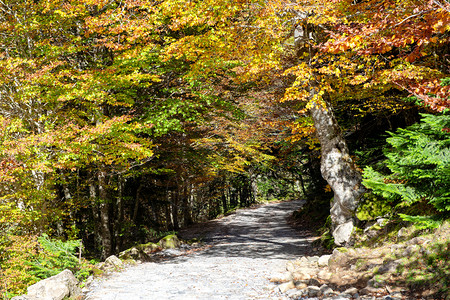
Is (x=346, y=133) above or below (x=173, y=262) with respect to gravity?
above

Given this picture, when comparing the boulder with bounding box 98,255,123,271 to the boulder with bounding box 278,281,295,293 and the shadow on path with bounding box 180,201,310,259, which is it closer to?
the shadow on path with bounding box 180,201,310,259

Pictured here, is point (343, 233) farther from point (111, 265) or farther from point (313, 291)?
point (111, 265)

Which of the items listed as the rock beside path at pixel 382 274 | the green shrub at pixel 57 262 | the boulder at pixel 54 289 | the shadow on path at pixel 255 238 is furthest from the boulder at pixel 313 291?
the green shrub at pixel 57 262

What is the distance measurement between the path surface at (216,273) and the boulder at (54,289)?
1.23 feet

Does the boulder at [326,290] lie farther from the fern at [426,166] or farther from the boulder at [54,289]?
the boulder at [54,289]

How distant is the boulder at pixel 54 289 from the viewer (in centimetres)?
568

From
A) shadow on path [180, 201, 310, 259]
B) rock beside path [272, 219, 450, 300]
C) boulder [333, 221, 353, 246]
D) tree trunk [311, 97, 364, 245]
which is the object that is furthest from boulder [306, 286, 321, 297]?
shadow on path [180, 201, 310, 259]

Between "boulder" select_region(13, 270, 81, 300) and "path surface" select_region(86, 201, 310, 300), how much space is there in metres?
0.37

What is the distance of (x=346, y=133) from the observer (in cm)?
1309

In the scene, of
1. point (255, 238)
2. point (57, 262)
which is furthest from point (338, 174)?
point (57, 262)

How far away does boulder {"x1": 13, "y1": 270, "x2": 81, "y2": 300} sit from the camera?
18.6 feet

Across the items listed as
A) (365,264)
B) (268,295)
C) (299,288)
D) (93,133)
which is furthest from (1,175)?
(365,264)

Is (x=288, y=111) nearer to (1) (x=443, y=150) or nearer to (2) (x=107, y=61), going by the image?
(2) (x=107, y=61)

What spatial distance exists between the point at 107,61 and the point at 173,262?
304 inches
